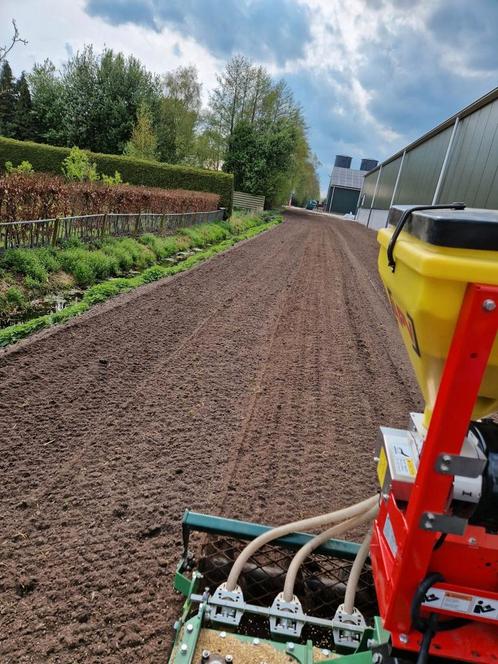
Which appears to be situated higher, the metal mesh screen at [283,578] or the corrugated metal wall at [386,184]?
the corrugated metal wall at [386,184]

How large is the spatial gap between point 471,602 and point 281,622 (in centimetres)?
83

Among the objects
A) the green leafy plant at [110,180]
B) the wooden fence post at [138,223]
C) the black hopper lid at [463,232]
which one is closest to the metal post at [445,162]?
the wooden fence post at [138,223]

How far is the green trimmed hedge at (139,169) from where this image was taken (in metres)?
24.5

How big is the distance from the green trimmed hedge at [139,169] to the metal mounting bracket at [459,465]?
24149mm

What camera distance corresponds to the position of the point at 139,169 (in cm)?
2509

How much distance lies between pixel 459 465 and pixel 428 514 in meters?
0.18

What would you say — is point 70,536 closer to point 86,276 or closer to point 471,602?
point 471,602

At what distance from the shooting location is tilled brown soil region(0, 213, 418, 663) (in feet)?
7.08

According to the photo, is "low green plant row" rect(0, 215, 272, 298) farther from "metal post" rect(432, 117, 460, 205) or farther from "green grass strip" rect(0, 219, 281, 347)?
"metal post" rect(432, 117, 460, 205)

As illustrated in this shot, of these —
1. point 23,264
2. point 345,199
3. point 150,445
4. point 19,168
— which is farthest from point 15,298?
point 345,199

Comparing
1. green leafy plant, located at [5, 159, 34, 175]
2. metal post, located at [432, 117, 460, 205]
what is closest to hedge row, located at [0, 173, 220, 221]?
green leafy plant, located at [5, 159, 34, 175]

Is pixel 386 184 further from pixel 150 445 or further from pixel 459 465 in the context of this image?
pixel 459 465

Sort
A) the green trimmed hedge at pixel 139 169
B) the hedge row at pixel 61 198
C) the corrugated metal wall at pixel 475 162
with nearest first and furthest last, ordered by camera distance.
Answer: the hedge row at pixel 61 198
the corrugated metal wall at pixel 475 162
the green trimmed hedge at pixel 139 169

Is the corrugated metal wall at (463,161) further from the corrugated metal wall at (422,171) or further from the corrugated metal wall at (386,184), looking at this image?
the corrugated metal wall at (386,184)
